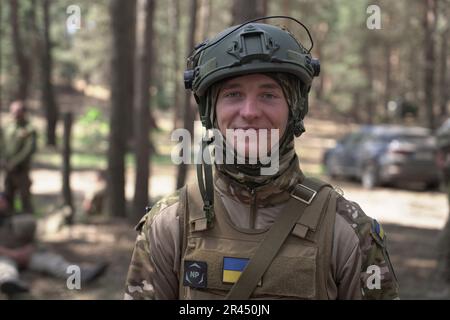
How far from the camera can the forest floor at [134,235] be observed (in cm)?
745

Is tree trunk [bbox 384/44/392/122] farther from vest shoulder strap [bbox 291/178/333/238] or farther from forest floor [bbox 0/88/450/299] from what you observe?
vest shoulder strap [bbox 291/178/333/238]

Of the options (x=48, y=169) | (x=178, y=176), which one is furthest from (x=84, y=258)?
(x=48, y=169)

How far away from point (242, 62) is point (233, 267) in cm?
71

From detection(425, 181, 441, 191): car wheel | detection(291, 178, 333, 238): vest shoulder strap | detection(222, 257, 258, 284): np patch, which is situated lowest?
detection(425, 181, 441, 191): car wheel

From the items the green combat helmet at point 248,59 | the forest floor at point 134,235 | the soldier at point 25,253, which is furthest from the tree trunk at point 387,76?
the green combat helmet at point 248,59

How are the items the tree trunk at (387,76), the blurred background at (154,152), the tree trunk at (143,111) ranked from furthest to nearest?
the tree trunk at (387,76) < the tree trunk at (143,111) < the blurred background at (154,152)

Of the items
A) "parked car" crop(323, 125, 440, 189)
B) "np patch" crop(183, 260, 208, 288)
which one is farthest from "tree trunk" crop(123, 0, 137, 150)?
"np patch" crop(183, 260, 208, 288)

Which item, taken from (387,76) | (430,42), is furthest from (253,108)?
(387,76)

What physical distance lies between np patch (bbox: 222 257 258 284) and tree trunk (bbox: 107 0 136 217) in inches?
375

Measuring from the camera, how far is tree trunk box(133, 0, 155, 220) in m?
10.8

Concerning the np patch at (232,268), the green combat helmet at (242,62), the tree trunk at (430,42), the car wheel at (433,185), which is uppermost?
the tree trunk at (430,42)

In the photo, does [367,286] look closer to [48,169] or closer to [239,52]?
Result: [239,52]

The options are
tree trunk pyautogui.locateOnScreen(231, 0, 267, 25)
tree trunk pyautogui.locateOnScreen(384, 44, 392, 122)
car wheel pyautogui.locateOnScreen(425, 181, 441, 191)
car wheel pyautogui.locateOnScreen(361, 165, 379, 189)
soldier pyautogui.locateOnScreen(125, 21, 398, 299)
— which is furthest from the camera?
tree trunk pyautogui.locateOnScreen(384, 44, 392, 122)

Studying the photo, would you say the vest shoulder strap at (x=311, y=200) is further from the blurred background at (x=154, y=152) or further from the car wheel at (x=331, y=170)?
the car wheel at (x=331, y=170)
